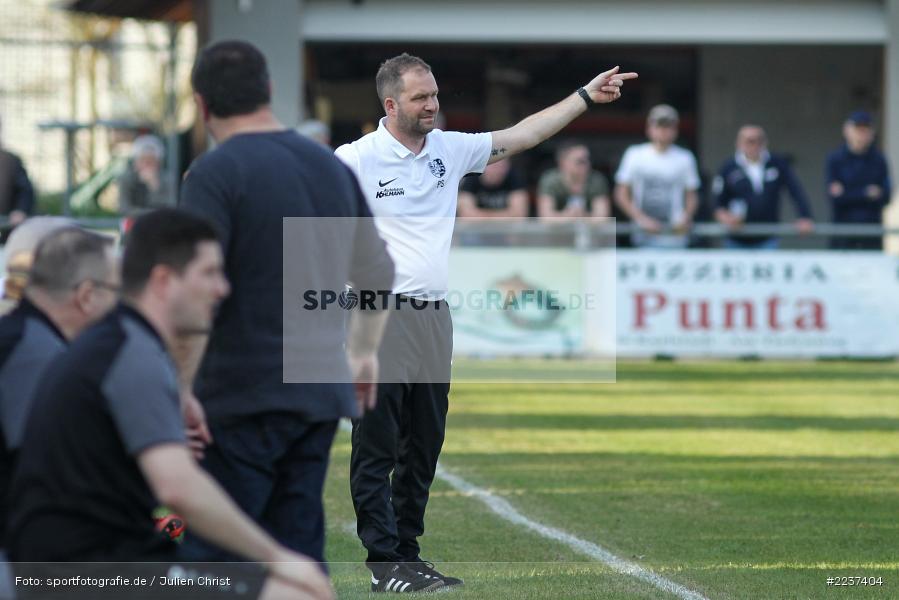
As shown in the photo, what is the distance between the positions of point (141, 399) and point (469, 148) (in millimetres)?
3752

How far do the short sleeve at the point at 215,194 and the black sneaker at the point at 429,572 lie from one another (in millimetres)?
2707

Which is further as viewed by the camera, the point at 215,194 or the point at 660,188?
the point at 660,188

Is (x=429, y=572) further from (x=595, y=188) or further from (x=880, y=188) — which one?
(x=880, y=188)

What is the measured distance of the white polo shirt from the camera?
7.20 meters

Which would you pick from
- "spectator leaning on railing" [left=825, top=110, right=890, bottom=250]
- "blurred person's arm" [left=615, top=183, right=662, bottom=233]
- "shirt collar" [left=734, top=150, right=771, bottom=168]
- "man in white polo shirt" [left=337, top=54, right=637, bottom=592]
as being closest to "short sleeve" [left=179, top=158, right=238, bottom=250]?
"man in white polo shirt" [left=337, top=54, right=637, bottom=592]

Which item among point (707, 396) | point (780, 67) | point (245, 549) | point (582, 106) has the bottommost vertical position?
point (707, 396)

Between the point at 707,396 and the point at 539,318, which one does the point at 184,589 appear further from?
the point at 539,318

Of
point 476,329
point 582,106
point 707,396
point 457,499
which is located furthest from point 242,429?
point 476,329

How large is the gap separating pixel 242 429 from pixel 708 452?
732cm

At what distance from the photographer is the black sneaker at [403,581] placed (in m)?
7.00

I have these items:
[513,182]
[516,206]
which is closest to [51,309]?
[516,206]

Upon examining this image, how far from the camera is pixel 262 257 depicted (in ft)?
16.0

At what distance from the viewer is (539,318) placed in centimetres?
1872

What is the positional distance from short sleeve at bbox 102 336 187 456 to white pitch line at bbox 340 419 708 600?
11.3ft
